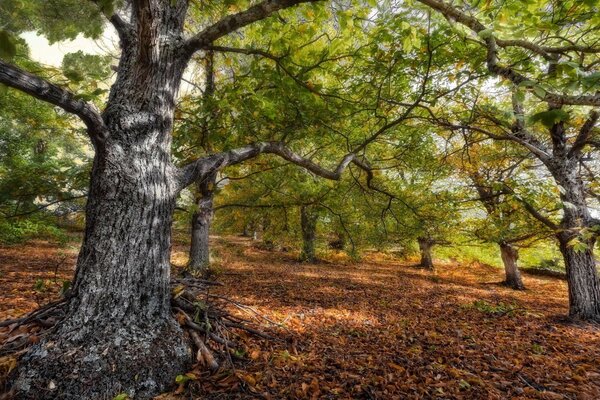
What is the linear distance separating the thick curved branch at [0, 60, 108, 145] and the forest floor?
1.95m

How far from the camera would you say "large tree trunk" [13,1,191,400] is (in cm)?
227

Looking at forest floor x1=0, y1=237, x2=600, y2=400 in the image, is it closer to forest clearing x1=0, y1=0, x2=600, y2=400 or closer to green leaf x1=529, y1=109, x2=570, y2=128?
forest clearing x1=0, y1=0, x2=600, y2=400

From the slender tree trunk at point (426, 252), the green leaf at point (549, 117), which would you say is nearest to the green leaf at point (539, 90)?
the green leaf at point (549, 117)

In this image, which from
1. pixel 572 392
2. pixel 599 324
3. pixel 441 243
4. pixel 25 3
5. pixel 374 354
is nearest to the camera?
pixel 572 392

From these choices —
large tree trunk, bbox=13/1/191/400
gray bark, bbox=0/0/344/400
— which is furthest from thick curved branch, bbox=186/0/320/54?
large tree trunk, bbox=13/1/191/400

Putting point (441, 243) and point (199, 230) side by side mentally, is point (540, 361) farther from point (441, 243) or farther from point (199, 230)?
point (441, 243)

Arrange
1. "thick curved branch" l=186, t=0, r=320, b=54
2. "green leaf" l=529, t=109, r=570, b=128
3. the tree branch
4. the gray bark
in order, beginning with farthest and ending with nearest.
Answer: the tree branch
"thick curved branch" l=186, t=0, r=320, b=54
the gray bark
"green leaf" l=529, t=109, r=570, b=128

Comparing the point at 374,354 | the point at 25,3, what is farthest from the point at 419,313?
the point at 25,3

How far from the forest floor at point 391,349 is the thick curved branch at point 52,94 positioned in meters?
1.95

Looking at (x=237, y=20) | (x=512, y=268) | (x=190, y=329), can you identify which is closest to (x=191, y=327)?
(x=190, y=329)

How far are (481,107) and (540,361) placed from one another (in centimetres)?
459

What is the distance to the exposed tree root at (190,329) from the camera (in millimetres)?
2474

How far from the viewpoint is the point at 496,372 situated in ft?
10.6

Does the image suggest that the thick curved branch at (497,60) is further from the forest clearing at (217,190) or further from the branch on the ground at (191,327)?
the branch on the ground at (191,327)
